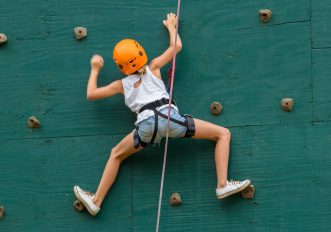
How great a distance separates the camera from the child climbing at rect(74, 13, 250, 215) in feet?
17.7

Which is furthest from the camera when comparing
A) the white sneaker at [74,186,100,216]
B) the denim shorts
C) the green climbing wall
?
the white sneaker at [74,186,100,216]

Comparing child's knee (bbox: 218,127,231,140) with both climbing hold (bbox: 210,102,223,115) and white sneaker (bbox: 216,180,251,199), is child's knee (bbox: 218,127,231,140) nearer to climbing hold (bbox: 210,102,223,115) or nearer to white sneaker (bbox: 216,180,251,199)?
climbing hold (bbox: 210,102,223,115)

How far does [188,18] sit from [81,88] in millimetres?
850

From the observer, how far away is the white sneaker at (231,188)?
538 centimetres

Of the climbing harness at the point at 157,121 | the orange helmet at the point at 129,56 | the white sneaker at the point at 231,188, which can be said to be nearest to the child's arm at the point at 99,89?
the orange helmet at the point at 129,56

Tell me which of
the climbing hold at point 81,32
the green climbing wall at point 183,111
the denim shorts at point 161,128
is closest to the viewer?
the denim shorts at point 161,128

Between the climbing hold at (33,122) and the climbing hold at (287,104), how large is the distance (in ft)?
5.33

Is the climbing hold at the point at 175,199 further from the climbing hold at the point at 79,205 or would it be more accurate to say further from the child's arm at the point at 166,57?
the child's arm at the point at 166,57

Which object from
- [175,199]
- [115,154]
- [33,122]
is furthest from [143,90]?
[33,122]

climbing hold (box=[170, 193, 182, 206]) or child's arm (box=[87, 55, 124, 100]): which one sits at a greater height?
child's arm (box=[87, 55, 124, 100])

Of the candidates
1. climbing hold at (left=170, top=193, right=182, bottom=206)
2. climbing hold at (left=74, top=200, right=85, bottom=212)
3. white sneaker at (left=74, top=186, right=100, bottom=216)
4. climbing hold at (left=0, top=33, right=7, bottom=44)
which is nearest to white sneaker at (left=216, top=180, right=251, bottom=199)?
climbing hold at (left=170, top=193, right=182, bottom=206)

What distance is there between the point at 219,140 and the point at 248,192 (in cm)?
38

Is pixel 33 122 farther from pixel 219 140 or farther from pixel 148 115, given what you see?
pixel 219 140

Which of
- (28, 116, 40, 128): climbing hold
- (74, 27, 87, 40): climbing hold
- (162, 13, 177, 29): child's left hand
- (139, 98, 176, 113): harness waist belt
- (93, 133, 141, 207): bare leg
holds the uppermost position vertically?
(162, 13, 177, 29): child's left hand
